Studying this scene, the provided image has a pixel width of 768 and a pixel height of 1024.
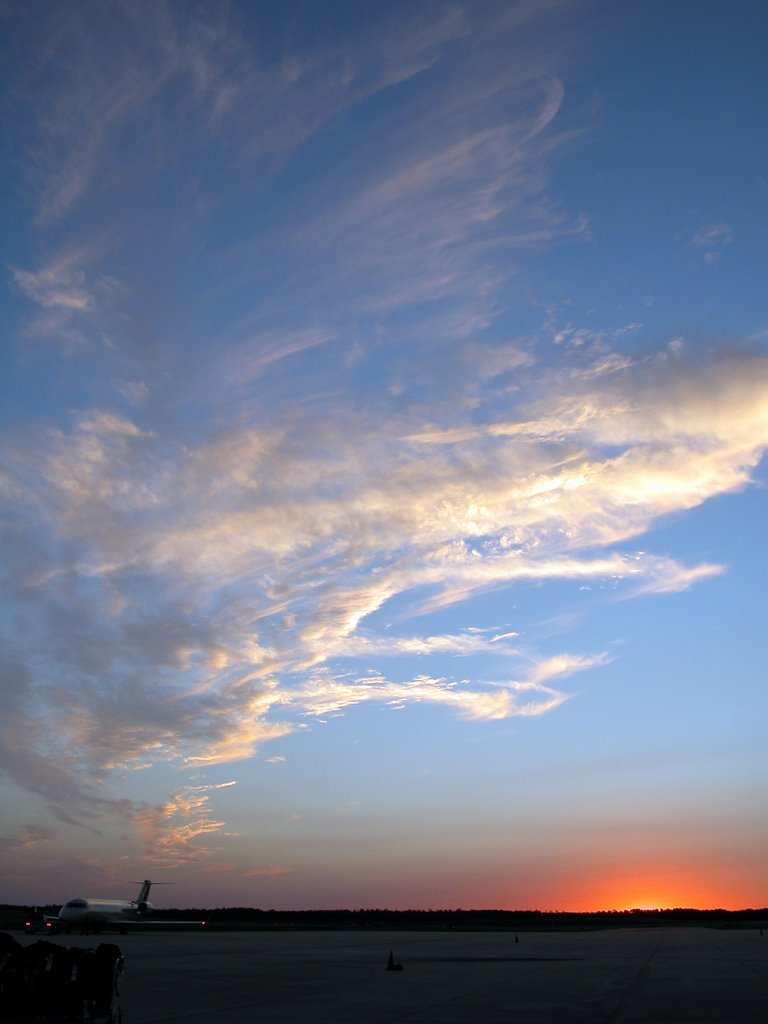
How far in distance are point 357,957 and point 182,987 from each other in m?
17.0

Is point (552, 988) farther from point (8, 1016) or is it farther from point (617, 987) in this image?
point (8, 1016)

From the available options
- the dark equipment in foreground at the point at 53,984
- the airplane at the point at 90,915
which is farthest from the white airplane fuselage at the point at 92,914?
the dark equipment in foreground at the point at 53,984

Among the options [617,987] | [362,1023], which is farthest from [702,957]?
[362,1023]

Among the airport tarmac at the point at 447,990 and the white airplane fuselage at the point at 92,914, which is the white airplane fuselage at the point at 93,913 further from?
the airport tarmac at the point at 447,990

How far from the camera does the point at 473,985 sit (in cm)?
2466

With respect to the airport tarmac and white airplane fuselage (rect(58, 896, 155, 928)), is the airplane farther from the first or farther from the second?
the airport tarmac

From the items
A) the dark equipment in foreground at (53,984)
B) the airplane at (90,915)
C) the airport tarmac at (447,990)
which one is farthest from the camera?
the airplane at (90,915)

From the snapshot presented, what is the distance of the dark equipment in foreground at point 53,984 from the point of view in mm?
13211

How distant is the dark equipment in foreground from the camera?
1321cm

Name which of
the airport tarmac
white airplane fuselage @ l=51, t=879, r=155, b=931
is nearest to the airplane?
white airplane fuselage @ l=51, t=879, r=155, b=931

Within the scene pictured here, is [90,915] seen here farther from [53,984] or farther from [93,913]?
[53,984]

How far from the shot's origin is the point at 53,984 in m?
13.3

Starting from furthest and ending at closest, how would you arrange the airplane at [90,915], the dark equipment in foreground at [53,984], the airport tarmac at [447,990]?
the airplane at [90,915] < the airport tarmac at [447,990] < the dark equipment in foreground at [53,984]

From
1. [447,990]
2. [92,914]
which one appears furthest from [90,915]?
[447,990]
